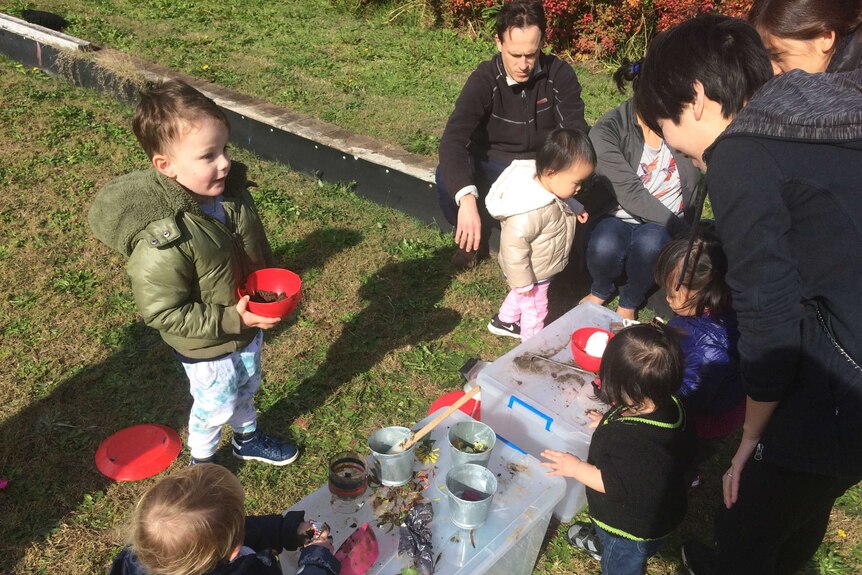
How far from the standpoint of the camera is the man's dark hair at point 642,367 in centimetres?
200

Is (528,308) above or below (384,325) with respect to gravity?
above

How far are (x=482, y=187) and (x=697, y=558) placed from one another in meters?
2.49

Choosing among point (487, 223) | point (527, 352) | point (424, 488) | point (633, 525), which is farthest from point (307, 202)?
point (633, 525)

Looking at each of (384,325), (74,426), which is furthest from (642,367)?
(74,426)

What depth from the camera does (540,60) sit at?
399 cm

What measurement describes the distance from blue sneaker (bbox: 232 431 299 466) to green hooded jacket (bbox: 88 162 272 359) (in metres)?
0.60

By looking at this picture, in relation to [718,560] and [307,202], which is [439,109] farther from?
[718,560]

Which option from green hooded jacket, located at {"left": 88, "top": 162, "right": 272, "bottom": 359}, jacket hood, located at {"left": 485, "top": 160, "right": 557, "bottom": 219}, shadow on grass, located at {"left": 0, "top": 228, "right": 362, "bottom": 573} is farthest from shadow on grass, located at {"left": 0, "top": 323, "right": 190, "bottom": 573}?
jacket hood, located at {"left": 485, "top": 160, "right": 557, "bottom": 219}

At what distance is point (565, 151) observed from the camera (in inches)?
128

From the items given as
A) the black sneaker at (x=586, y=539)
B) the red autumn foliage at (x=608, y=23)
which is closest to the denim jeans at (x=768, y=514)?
the black sneaker at (x=586, y=539)

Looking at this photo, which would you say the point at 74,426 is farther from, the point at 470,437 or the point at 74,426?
the point at 470,437

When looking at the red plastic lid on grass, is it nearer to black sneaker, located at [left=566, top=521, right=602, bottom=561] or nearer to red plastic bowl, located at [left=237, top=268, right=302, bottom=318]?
red plastic bowl, located at [left=237, top=268, right=302, bottom=318]

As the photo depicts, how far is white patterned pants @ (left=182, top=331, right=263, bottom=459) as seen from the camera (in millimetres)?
2568

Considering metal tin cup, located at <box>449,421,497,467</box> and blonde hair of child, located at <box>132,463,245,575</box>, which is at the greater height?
blonde hair of child, located at <box>132,463,245,575</box>
